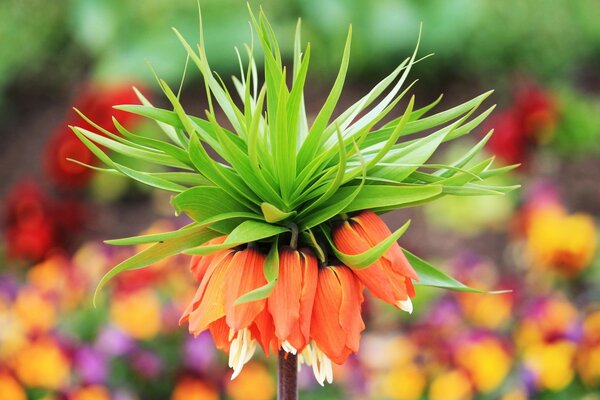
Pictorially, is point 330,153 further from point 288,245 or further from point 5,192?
point 5,192

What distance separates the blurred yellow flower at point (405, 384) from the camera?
7.05 ft

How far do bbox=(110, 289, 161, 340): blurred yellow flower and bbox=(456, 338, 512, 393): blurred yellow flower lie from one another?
2.29ft

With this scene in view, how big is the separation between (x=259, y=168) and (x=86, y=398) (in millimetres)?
1281

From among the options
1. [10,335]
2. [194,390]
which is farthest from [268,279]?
[10,335]

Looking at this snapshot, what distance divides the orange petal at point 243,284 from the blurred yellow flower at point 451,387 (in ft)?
4.29

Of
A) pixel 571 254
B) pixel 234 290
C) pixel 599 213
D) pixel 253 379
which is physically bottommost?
pixel 599 213

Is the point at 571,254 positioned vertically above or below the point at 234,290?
below

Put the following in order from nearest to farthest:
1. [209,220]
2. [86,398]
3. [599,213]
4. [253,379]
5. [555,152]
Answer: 1. [209,220]
2. [86,398]
3. [253,379]
4. [599,213]
5. [555,152]

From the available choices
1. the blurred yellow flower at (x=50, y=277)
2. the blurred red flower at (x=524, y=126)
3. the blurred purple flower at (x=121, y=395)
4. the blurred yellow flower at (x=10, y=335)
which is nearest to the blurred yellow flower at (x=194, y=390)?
the blurred purple flower at (x=121, y=395)

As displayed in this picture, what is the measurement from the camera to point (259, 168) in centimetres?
90

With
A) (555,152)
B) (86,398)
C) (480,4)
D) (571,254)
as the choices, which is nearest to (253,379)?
(86,398)

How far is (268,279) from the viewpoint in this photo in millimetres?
846

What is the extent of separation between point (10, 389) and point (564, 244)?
1.66 m

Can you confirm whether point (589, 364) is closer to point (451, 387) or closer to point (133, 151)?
point (451, 387)
